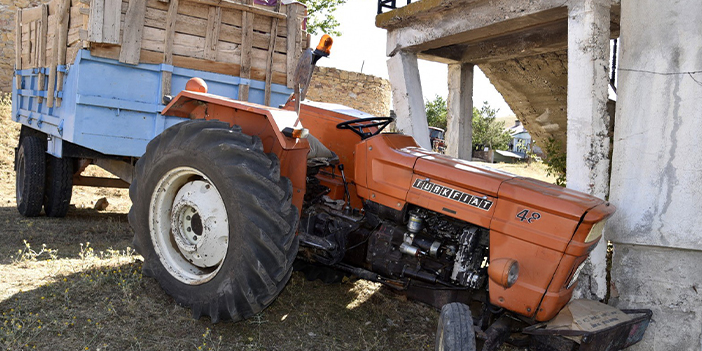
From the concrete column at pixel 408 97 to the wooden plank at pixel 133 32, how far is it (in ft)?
8.17

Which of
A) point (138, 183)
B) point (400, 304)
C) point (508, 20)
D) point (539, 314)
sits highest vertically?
point (508, 20)

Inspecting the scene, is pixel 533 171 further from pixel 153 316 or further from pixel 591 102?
pixel 153 316

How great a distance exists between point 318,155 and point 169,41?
220 centimetres

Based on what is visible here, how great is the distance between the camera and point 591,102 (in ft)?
12.3

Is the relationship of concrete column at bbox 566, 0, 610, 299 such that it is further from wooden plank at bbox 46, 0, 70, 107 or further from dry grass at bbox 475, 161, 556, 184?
dry grass at bbox 475, 161, 556, 184

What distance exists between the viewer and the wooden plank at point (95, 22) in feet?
14.5

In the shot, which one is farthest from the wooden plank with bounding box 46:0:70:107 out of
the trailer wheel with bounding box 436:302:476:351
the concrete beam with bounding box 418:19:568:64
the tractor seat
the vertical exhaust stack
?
the trailer wheel with bounding box 436:302:476:351

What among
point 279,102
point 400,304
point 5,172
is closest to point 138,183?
point 400,304

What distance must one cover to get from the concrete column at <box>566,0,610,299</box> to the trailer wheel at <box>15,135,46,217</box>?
5.15 metres

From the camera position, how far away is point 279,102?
5.48 meters

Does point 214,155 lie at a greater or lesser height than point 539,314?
greater

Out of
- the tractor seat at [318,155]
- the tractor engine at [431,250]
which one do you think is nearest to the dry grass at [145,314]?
the tractor engine at [431,250]

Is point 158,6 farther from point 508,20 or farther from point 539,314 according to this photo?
point 539,314

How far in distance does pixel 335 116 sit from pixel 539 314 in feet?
6.04
